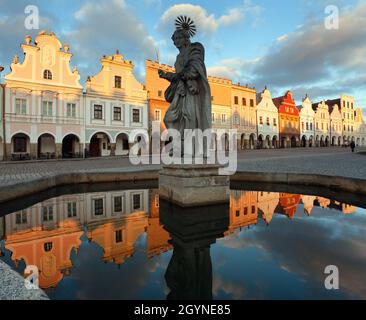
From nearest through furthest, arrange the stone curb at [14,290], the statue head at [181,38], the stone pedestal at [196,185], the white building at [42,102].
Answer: the stone curb at [14,290] → the stone pedestal at [196,185] → the statue head at [181,38] → the white building at [42,102]

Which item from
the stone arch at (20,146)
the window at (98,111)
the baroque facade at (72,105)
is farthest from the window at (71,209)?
the window at (98,111)

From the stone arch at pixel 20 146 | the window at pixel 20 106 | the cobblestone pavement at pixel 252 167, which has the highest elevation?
the window at pixel 20 106

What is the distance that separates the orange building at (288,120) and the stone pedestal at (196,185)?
4626 cm

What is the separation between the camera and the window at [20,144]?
24031 mm

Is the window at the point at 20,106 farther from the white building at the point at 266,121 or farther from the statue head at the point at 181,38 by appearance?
the white building at the point at 266,121

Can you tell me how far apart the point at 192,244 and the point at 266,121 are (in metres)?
45.7

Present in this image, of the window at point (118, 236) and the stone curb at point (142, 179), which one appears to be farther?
the stone curb at point (142, 179)

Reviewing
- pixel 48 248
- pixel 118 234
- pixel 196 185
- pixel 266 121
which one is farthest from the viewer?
pixel 266 121

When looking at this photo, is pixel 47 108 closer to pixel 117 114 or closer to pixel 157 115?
pixel 117 114

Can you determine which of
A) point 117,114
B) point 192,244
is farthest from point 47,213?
point 117,114

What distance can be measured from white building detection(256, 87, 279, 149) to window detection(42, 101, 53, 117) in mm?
33136

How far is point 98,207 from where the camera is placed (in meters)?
5.62

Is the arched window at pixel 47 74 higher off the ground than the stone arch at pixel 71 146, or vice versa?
the arched window at pixel 47 74

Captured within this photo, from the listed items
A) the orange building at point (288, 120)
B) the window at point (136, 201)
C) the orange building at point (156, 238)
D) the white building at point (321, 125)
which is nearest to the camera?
the orange building at point (156, 238)
